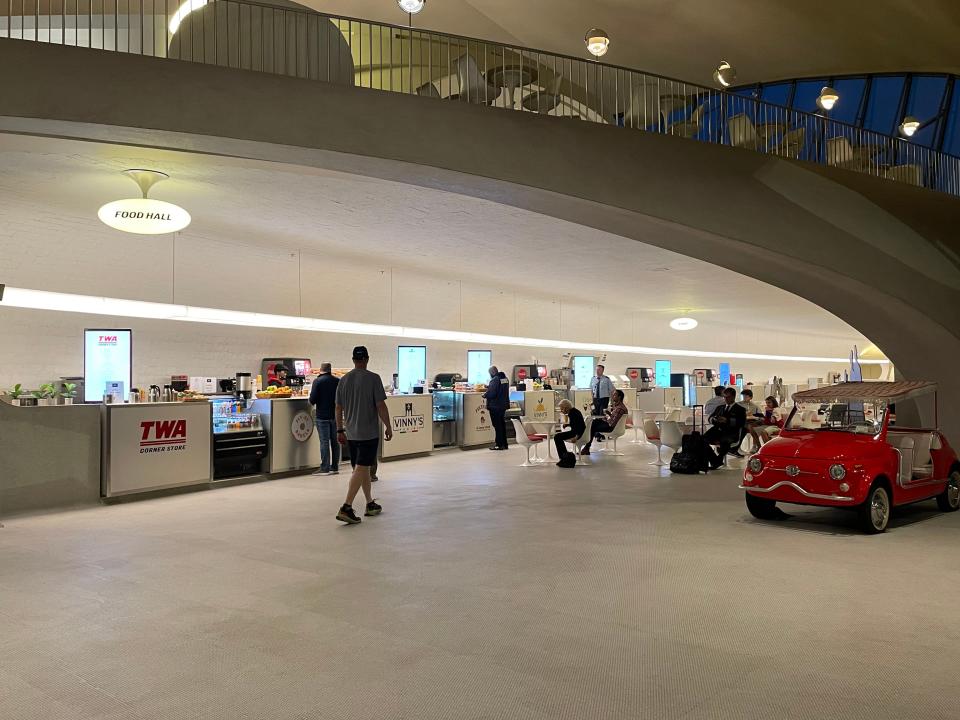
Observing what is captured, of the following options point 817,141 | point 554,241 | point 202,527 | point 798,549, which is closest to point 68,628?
point 202,527

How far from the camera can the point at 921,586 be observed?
526cm

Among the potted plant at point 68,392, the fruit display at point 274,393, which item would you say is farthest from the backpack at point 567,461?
the potted plant at point 68,392

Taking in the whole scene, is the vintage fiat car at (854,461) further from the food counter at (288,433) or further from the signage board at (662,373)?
the signage board at (662,373)

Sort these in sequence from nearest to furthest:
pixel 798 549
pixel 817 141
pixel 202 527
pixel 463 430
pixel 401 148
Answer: pixel 798 549 → pixel 401 148 → pixel 202 527 → pixel 817 141 → pixel 463 430

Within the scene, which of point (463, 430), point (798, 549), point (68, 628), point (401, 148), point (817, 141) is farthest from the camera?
point (463, 430)

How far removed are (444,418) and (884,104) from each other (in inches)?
546

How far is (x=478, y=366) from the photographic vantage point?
17656mm

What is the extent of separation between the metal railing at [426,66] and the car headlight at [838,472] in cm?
403

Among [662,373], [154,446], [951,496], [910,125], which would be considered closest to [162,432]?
[154,446]

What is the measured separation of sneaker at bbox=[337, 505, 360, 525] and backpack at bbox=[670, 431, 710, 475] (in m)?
5.52

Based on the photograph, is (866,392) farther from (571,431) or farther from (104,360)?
(104,360)

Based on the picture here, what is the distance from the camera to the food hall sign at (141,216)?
7.16 metres

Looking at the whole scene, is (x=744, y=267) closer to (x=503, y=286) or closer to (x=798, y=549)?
(x=798, y=549)

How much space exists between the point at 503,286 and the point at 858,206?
740cm
